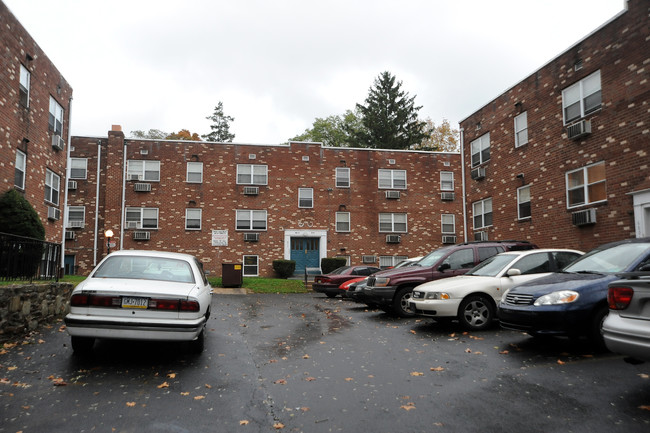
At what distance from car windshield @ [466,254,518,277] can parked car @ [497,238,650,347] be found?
204cm

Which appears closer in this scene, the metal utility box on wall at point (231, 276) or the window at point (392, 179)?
the metal utility box on wall at point (231, 276)

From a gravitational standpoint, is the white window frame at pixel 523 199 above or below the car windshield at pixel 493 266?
above

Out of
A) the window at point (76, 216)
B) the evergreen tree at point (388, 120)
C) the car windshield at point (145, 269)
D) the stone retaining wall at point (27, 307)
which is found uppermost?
the evergreen tree at point (388, 120)

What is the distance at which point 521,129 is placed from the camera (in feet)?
A: 57.7

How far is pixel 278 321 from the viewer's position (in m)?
10.5

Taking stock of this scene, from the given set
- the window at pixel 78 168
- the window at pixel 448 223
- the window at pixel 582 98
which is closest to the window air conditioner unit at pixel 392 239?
the window at pixel 448 223

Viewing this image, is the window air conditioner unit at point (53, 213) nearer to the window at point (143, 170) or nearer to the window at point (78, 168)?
the window at point (143, 170)

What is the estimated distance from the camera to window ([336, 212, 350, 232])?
98.1 feet

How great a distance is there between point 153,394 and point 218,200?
2490cm

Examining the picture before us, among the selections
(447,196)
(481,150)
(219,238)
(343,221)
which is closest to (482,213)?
(481,150)

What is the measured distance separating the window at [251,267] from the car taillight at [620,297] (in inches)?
988

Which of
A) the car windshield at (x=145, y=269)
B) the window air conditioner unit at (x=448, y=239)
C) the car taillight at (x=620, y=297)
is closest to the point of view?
the car taillight at (x=620, y=297)

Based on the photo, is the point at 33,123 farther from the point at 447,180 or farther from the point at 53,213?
the point at 447,180

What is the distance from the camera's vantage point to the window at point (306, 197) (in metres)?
29.8
